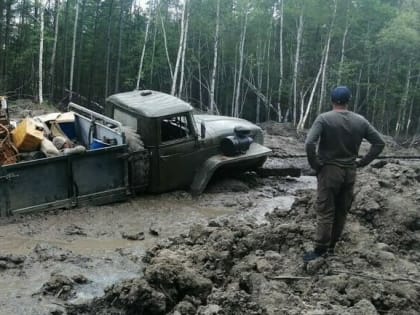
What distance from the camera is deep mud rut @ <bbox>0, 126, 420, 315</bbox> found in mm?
4363

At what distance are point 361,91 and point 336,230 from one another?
3489 centimetres

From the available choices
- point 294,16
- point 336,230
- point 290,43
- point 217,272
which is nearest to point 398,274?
point 336,230

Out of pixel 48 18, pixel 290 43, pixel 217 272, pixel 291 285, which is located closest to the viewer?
pixel 291 285

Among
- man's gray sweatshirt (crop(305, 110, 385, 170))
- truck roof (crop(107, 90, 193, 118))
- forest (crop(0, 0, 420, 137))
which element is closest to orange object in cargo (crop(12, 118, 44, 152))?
truck roof (crop(107, 90, 193, 118))

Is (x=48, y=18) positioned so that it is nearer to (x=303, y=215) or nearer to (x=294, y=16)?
(x=294, y=16)

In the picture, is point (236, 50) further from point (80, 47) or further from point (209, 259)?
point (209, 259)

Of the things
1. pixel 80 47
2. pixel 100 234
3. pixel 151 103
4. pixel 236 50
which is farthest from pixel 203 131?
pixel 236 50

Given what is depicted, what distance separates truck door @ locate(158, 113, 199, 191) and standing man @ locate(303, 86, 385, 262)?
3666 mm

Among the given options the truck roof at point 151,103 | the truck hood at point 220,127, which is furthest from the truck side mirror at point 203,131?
the truck roof at point 151,103

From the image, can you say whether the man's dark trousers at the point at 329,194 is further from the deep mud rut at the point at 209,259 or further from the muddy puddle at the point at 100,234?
the muddy puddle at the point at 100,234

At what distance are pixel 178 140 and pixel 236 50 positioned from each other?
1135 inches

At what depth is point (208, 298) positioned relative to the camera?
4.36 meters

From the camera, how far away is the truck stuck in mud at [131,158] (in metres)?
7.45

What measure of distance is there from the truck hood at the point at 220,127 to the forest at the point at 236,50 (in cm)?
1979
